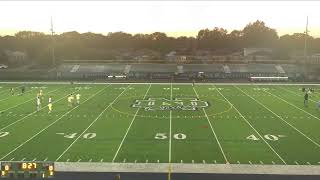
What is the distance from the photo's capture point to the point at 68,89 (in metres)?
47.0

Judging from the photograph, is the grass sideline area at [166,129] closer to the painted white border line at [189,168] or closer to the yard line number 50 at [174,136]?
the yard line number 50 at [174,136]

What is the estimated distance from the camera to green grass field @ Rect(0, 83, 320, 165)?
20.1 m

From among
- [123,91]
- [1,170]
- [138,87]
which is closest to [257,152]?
[1,170]

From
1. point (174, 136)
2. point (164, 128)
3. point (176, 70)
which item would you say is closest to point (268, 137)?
point (174, 136)

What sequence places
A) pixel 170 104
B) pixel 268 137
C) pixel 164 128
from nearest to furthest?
1. pixel 268 137
2. pixel 164 128
3. pixel 170 104

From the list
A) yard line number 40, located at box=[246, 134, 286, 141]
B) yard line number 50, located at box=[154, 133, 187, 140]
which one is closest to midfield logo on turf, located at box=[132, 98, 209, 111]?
yard line number 50, located at box=[154, 133, 187, 140]

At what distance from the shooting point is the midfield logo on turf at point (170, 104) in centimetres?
3361

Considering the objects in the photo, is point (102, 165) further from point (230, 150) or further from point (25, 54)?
point (25, 54)

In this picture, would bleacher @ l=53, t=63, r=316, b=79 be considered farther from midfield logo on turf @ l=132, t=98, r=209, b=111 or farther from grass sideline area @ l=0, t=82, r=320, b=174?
midfield logo on turf @ l=132, t=98, r=209, b=111

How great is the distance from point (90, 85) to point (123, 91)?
750 centimetres

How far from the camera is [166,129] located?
25.7 metres

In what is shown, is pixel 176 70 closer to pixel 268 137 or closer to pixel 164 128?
pixel 164 128

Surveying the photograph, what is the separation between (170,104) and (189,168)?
17.9 metres
